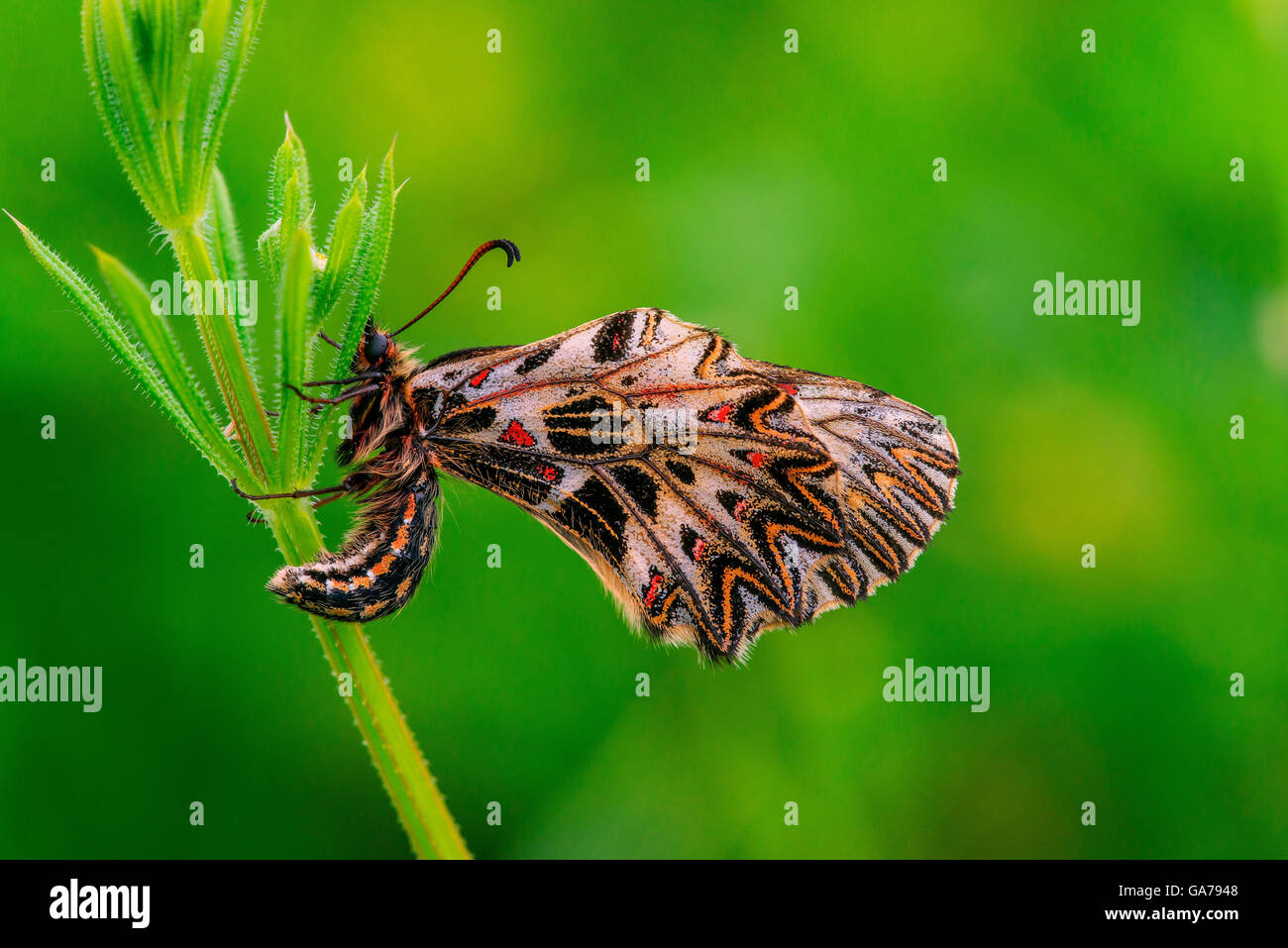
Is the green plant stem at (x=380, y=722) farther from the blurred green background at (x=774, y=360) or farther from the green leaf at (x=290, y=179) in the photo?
the blurred green background at (x=774, y=360)

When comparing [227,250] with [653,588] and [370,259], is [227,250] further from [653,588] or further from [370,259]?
[653,588]

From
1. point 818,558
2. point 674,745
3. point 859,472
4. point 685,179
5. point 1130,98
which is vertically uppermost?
point 1130,98

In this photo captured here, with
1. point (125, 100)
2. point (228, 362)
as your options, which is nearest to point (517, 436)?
point (228, 362)

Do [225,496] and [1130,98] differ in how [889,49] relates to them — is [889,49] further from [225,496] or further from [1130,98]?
[225,496]

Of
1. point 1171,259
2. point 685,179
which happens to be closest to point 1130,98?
point 1171,259

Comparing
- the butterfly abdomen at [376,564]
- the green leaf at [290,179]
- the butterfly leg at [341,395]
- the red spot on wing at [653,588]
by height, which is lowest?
the red spot on wing at [653,588]

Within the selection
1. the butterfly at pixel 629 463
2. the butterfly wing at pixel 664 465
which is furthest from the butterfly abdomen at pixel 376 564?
the butterfly wing at pixel 664 465
